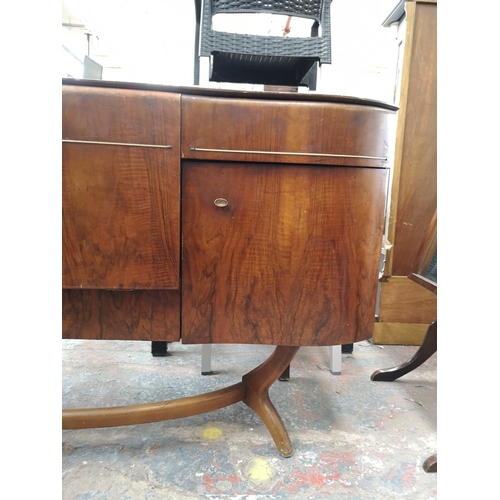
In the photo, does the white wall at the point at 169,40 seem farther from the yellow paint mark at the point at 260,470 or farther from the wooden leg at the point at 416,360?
the yellow paint mark at the point at 260,470

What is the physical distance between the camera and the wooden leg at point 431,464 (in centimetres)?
103

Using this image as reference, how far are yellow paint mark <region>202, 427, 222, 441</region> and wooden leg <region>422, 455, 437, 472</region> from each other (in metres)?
0.64

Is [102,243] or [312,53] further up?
[312,53]

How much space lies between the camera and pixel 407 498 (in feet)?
3.10

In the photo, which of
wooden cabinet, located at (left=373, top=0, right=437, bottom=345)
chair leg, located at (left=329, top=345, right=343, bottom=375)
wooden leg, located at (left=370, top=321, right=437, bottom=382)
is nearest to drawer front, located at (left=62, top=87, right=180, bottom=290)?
chair leg, located at (left=329, top=345, right=343, bottom=375)

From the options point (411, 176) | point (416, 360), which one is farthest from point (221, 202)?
point (411, 176)

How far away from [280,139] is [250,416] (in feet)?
3.25

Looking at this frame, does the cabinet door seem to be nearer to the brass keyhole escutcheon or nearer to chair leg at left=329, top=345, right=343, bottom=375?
the brass keyhole escutcheon

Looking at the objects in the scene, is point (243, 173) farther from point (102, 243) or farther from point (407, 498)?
point (407, 498)

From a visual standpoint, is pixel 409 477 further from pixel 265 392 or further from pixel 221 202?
pixel 221 202

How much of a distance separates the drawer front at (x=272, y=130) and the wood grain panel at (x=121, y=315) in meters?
0.37

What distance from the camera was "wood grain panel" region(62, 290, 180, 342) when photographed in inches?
34.8

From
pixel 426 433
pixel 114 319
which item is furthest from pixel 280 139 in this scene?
pixel 426 433

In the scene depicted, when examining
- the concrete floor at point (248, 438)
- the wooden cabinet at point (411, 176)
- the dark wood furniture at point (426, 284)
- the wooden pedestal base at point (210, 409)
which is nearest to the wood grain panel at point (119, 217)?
the wooden pedestal base at point (210, 409)
